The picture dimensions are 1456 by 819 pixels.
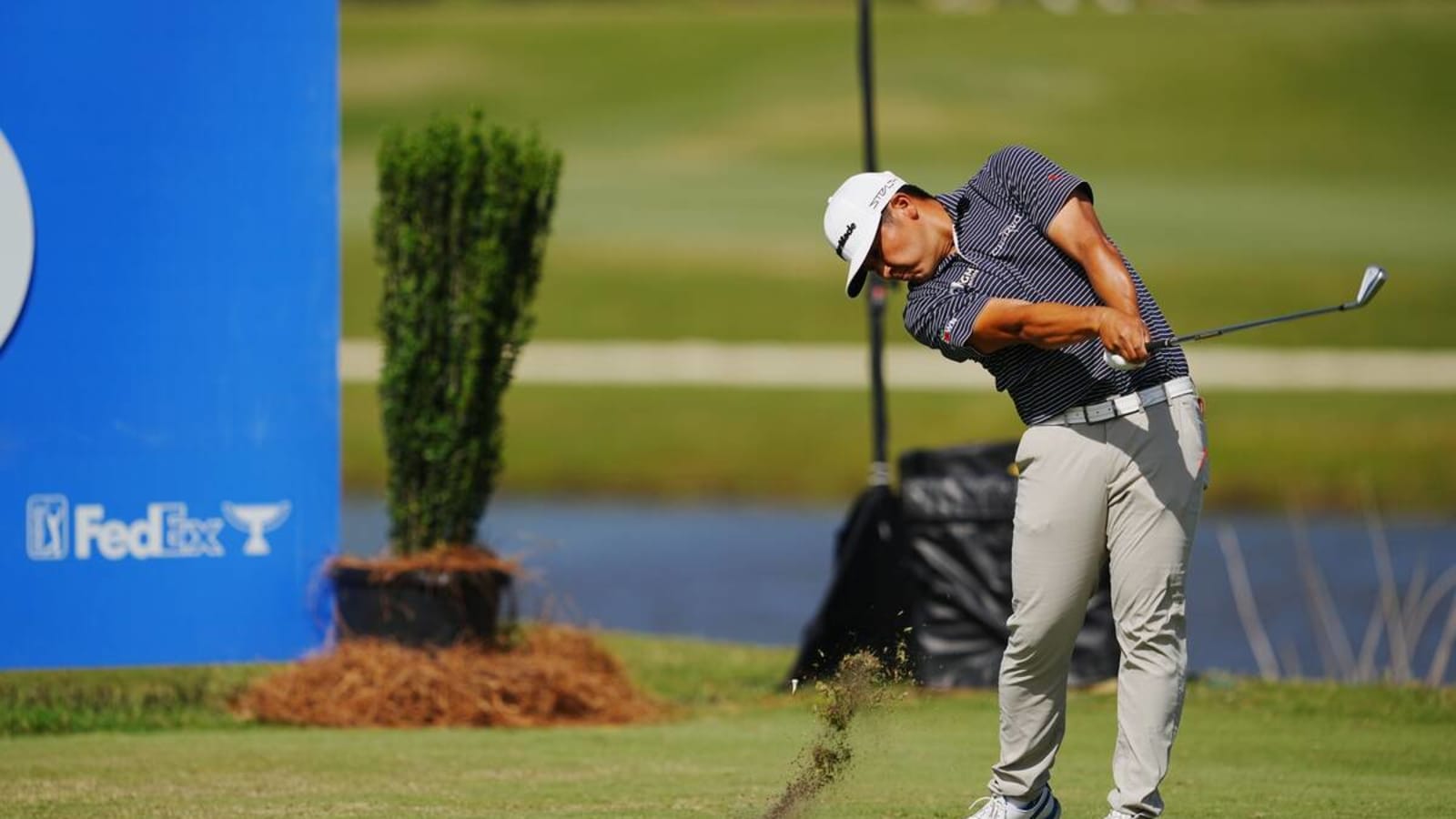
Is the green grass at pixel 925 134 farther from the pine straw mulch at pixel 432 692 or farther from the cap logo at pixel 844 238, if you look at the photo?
the cap logo at pixel 844 238

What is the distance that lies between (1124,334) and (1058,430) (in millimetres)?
475

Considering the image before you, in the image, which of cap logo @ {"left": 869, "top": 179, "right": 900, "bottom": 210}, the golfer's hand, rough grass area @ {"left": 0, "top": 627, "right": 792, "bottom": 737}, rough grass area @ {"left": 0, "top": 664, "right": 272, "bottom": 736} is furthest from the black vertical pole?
the golfer's hand

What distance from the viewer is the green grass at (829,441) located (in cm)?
2570

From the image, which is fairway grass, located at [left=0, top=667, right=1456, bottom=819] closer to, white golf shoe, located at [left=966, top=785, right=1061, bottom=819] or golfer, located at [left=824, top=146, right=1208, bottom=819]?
white golf shoe, located at [left=966, top=785, right=1061, bottom=819]

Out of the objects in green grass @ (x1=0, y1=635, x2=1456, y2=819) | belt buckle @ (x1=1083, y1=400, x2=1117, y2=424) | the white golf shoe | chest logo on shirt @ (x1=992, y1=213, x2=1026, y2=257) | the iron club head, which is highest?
chest logo on shirt @ (x1=992, y1=213, x2=1026, y2=257)

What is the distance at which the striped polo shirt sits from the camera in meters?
6.13

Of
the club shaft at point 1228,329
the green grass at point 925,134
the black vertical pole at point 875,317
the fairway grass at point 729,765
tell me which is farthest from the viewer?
the green grass at point 925,134

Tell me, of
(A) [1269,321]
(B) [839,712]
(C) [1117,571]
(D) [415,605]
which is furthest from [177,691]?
(A) [1269,321]

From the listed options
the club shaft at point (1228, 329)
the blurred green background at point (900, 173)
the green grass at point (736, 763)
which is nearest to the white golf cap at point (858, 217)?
the club shaft at point (1228, 329)

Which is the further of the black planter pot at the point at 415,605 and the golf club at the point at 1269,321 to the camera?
the black planter pot at the point at 415,605

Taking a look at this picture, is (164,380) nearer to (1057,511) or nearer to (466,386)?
(466,386)

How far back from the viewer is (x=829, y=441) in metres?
28.2

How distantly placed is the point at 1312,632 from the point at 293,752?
8.52 meters

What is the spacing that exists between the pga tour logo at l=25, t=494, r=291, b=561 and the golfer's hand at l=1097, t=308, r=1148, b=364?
177 inches
